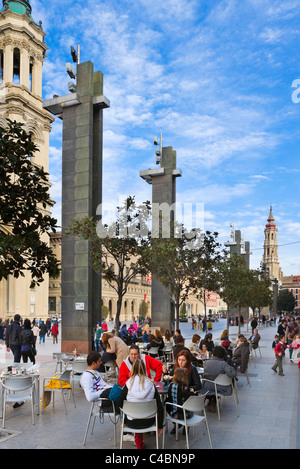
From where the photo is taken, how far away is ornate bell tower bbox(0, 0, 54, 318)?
45.0 m

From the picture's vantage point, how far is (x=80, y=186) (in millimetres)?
17375

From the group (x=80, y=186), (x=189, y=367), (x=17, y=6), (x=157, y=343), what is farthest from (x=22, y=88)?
(x=189, y=367)

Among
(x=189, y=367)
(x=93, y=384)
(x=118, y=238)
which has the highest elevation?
(x=118, y=238)


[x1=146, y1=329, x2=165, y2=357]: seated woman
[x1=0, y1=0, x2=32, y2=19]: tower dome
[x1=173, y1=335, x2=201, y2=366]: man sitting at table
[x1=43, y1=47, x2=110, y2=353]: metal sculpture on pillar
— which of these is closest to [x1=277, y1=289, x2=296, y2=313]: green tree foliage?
[x1=0, y1=0, x2=32, y2=19]: tower dome

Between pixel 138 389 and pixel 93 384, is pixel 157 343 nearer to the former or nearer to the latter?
pixel 93 384

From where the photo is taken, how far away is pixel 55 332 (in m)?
26.0

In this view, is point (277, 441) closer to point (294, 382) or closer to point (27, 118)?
point (294, 382)

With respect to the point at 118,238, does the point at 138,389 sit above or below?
below

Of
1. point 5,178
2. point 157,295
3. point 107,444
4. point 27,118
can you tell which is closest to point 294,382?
point 107,444

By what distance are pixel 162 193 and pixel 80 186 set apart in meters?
7.31

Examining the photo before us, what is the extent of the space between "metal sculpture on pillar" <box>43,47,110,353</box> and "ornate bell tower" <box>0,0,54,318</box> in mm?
29046

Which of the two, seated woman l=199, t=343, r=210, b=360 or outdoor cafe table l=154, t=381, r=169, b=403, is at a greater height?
outdoor cafe table l=154, t=381, r=169, b=403

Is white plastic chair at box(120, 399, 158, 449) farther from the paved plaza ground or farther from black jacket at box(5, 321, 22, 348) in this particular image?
black jacket at box(5, 321, 22, 348)

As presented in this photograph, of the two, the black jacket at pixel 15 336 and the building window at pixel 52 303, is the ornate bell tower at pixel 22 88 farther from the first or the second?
the black jacket at pixel 15 336
